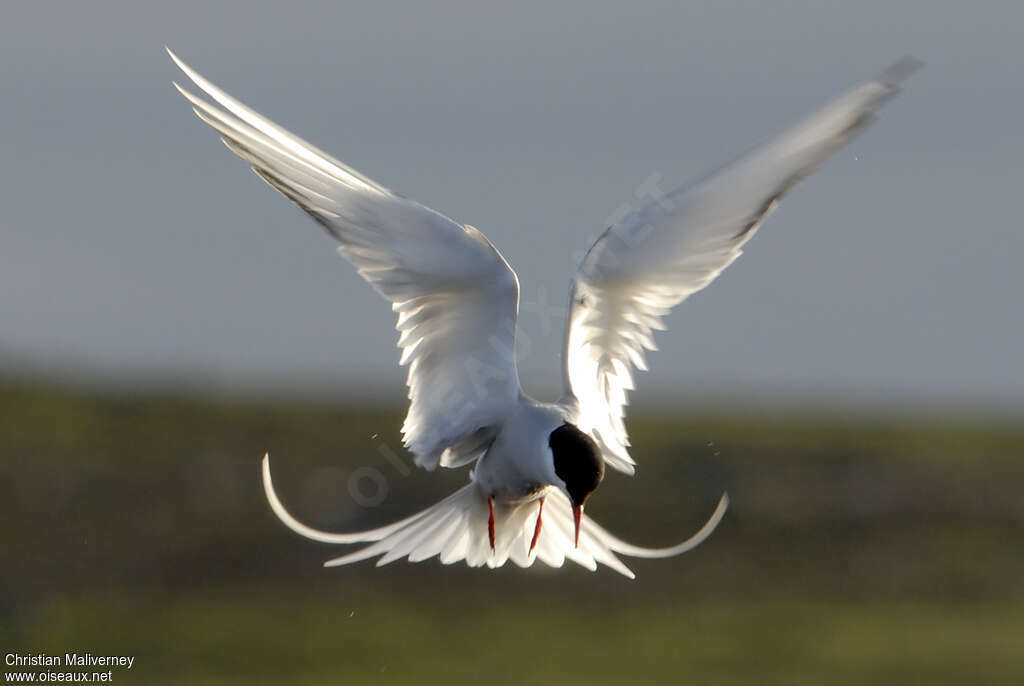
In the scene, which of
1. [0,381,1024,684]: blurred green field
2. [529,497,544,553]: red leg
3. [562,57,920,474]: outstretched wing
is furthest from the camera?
[0,381,1024,684]: blurred green field

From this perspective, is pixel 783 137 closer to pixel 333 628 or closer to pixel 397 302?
pixel 397 302

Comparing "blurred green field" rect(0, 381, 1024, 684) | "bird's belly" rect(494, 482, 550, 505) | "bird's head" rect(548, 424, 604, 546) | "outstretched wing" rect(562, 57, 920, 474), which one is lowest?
"blurred green field" rect(0, 381, 1024, 684)

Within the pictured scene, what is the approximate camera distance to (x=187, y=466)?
21219mm

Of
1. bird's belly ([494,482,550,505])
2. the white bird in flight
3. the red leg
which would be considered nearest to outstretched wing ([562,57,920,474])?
the white bird in flight

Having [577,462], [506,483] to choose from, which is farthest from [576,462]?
[506,483]

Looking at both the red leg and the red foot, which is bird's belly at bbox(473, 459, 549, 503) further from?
the red leg

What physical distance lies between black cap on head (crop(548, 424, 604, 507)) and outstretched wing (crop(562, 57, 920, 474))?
1.65 feet

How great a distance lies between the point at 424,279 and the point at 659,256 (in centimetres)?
95

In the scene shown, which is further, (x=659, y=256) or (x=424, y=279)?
(x=659, y=256)

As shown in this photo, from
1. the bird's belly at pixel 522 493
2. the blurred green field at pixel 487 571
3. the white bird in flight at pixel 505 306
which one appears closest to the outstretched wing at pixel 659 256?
the white bird in flight at pixel 505 306

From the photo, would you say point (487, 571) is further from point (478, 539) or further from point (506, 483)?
point (506, 483)

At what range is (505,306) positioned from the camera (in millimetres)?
6406

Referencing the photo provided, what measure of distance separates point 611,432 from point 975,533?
17.9 meters

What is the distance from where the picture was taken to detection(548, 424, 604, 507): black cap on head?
6.03 meters
